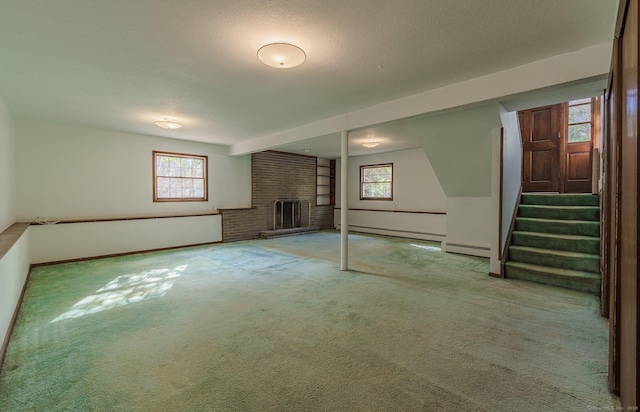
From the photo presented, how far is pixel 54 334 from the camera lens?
2.55 m

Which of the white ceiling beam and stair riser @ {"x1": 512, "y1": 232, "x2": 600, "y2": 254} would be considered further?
stair riser @ {"x1": 512, "y1": 232, "x2": 600, "y2": 254}

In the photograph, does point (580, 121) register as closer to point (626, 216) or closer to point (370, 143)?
point (370, 143)

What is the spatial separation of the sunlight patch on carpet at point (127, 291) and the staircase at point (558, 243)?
205 inches

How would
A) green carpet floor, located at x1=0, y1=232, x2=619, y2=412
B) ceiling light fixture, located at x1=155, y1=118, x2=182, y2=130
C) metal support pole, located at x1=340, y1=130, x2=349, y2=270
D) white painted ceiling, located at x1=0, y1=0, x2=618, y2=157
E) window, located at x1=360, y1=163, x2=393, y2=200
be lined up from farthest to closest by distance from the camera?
window, located at x1=360, y1=163, x2=393, y2=200 → ceiling light fixture, located at x1=155, y1=118, x2=182, y2=130 → metal support pole, located at x1=340, y1=130, x2=349, y2=270 → white painted ceiling, located at x1=0, y1=0, x2=618, y2=157 → green carpet floor, located at x1=0, y1=232, x2=619, y2=412

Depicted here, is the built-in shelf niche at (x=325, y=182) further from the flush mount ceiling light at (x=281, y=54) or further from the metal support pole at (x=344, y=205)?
the flush mount ceiling light at (x=281, y=54)

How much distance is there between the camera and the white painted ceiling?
2047 millimetres

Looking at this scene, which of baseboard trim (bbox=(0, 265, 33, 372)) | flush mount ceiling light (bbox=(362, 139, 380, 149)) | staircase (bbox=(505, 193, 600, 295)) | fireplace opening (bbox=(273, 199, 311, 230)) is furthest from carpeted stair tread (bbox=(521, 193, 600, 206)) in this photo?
baseboard trim (bbox=(0, 265, 33, 372))

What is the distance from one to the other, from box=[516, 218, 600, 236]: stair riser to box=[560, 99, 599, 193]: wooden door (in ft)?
6.53

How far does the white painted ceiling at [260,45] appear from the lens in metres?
2.05

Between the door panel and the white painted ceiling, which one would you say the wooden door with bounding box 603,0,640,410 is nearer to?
the white painted ceiling

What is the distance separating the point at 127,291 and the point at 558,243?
6354 millimetres

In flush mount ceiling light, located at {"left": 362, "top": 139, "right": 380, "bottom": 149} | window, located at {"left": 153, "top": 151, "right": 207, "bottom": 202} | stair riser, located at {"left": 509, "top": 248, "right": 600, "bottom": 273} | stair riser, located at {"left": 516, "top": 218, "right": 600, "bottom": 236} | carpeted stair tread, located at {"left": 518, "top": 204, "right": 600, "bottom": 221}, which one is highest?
flush mount ceiling light, located at {"left": 362, "top": 139, "right": 380, "bottom": 149}

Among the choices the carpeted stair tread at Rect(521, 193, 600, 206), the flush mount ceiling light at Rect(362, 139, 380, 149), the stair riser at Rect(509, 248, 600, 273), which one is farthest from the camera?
the flush mount ceiling light at Rect(362, 139, 380, 149)

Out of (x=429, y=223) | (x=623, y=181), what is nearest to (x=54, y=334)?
(x=623, y=181)
